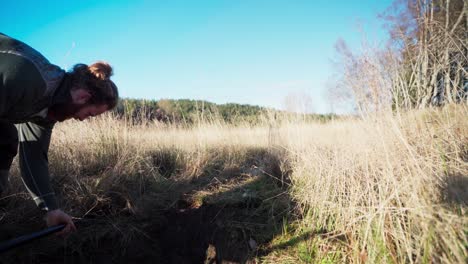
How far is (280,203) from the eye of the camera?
7.37 ft

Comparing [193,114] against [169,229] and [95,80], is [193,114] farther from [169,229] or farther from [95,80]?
[95,80]

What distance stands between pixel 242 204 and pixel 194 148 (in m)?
2.01

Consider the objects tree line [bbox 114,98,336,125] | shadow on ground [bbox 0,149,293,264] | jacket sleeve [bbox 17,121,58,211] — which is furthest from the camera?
tree line [bbox 114,98,336,125]

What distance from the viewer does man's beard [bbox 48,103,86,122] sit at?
1470mm

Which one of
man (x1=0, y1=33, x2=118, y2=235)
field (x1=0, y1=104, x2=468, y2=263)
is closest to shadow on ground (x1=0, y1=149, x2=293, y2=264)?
field (x1=0, y1=104, x2=468, y2=263)

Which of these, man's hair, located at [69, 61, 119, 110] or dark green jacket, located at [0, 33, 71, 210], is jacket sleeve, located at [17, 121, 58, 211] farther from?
man's hair, located at [69, 61, 119, 110]

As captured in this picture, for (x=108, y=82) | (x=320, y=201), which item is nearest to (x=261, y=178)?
(x=320, y=201)

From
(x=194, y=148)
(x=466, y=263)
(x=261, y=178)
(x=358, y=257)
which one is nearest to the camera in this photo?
(x=466, y=263)

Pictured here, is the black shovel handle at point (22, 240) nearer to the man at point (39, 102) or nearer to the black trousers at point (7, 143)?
the man at point (39, 102)

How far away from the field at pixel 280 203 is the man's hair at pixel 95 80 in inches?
41.8

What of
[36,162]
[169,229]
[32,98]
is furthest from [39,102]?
[169,229]

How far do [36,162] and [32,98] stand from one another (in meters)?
0.60

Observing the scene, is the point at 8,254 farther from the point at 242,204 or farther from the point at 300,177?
the point at 300,177

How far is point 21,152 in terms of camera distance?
1627 mm
